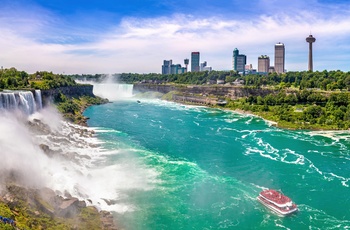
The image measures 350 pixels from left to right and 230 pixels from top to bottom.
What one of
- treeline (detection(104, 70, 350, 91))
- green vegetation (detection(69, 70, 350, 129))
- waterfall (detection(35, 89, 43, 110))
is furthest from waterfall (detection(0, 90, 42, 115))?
treeline (detection(104, 70, 350, 91))

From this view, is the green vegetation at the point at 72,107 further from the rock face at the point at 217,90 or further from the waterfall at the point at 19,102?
the rock face at the point at 217,90

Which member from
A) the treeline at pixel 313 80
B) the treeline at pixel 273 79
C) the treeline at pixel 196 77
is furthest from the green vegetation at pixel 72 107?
the treeline at pixel 196 77

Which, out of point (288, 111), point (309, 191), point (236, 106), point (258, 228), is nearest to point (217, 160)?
point (309, 191)

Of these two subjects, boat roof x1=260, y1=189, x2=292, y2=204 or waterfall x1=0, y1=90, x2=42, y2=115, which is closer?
boat roof x1=260, y1=189, x2=292, y2=204

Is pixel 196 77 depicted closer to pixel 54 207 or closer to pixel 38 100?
pixel 38 100

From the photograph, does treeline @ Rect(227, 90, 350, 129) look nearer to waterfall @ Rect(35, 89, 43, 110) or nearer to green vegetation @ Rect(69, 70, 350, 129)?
green vegetation @ Rect(69, 70, 350, 129)

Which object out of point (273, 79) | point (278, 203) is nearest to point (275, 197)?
point (278, 203)

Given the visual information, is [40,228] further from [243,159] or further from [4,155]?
[243,159]
